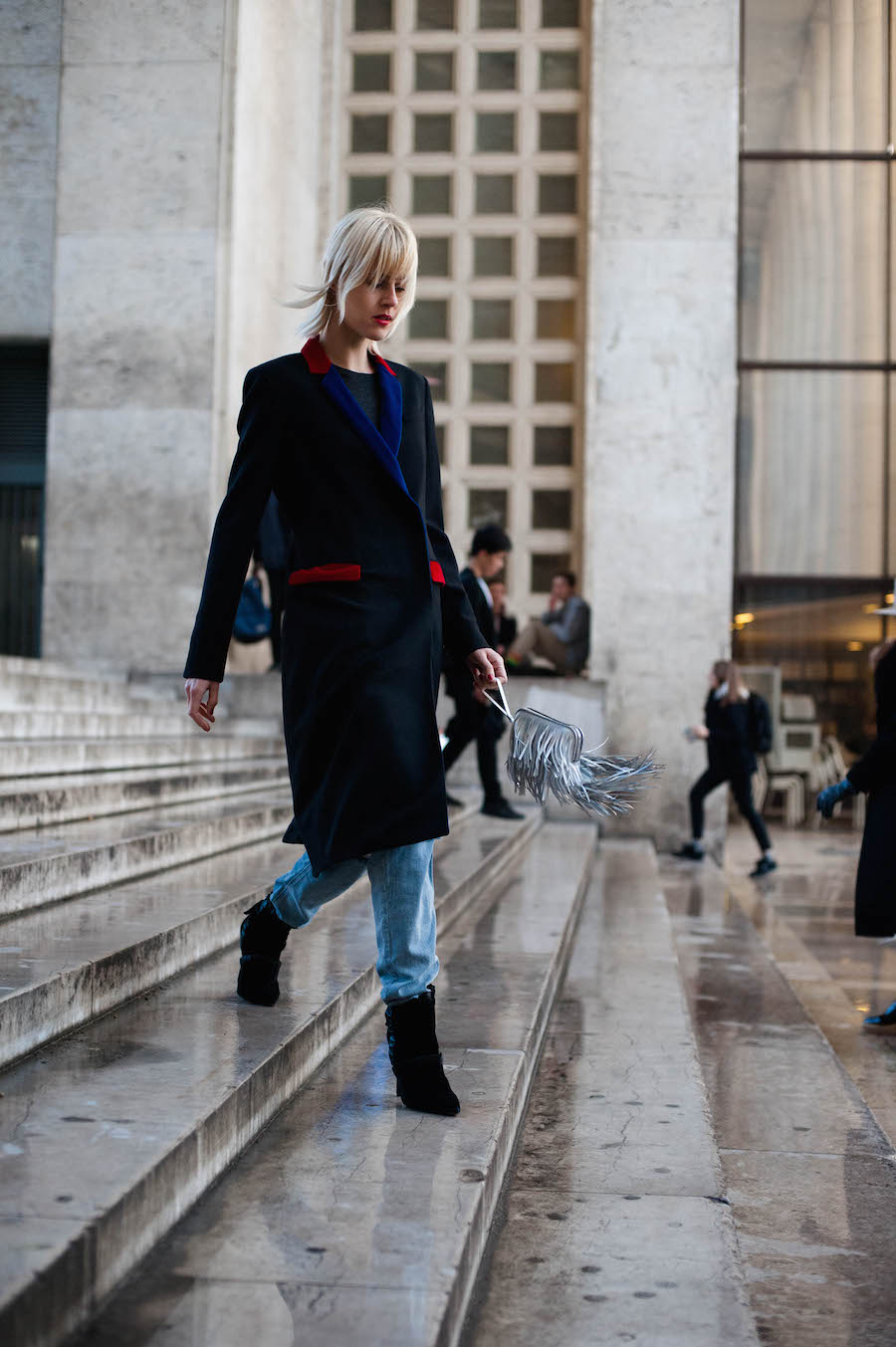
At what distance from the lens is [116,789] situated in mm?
5512

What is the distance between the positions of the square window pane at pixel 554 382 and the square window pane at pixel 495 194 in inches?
65.0

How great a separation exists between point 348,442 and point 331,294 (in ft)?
1.11

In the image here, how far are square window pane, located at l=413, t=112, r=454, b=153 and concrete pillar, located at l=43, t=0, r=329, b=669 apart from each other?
122 inches

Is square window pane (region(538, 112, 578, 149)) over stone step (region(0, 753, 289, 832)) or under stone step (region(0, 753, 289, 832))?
over

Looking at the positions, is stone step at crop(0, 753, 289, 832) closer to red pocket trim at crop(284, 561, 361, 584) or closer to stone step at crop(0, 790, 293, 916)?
Result: stone step at crop(0, 790, 293, 916)

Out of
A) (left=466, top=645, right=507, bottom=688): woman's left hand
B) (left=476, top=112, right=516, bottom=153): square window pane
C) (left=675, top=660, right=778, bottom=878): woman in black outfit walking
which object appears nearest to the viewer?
(left=466, top=645, right=507, bottom=688): woman's left hand

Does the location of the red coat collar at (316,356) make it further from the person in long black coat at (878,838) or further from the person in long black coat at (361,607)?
the person in long black coat at (878,838)

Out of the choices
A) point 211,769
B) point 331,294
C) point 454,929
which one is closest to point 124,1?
point 211,769

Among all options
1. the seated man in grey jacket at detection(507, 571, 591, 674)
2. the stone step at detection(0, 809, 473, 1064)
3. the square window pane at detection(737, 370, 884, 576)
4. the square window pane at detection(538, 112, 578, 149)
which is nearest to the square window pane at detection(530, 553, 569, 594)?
the seated man in grey jacket at detection(507, 571, 591, 674)

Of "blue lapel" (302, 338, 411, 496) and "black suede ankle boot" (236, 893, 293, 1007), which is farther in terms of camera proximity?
"black suede ankle boot" (236, 893, 293, 1007)

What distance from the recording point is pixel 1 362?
12.4 meters

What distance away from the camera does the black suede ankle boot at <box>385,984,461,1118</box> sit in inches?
112

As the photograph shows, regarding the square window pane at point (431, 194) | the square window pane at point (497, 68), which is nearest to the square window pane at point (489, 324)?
the square window pane at point (431, 194)

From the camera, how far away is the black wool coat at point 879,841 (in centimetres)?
505
